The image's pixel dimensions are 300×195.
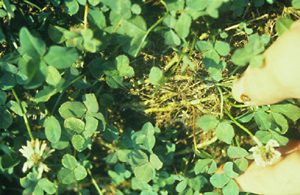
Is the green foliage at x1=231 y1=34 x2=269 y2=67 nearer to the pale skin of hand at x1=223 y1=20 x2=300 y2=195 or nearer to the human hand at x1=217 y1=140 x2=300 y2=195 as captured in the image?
the pale skin of hand at x1=223 y1=20 x2=300 y2=195

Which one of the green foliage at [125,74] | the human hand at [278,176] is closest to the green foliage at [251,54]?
the green foliage at [125,74]

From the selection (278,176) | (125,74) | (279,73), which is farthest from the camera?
(278,176)

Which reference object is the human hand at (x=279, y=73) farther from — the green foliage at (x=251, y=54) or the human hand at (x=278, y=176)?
the human hand at (x=278, y=176)

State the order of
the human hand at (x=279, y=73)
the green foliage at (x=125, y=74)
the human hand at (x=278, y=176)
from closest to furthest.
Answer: the human hand at (x=279, y=73) → the green foliage at (x=125, y=74) → the human hand at (x=278, y=176)

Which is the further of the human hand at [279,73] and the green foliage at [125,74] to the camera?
the green foliage at [125,74]

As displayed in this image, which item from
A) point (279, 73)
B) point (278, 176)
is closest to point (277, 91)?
point (279, 73)

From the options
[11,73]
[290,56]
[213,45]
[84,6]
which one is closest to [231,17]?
[213,45]

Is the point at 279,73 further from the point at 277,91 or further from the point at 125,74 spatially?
the point at 125,74

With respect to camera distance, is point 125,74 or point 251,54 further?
point 125,74
